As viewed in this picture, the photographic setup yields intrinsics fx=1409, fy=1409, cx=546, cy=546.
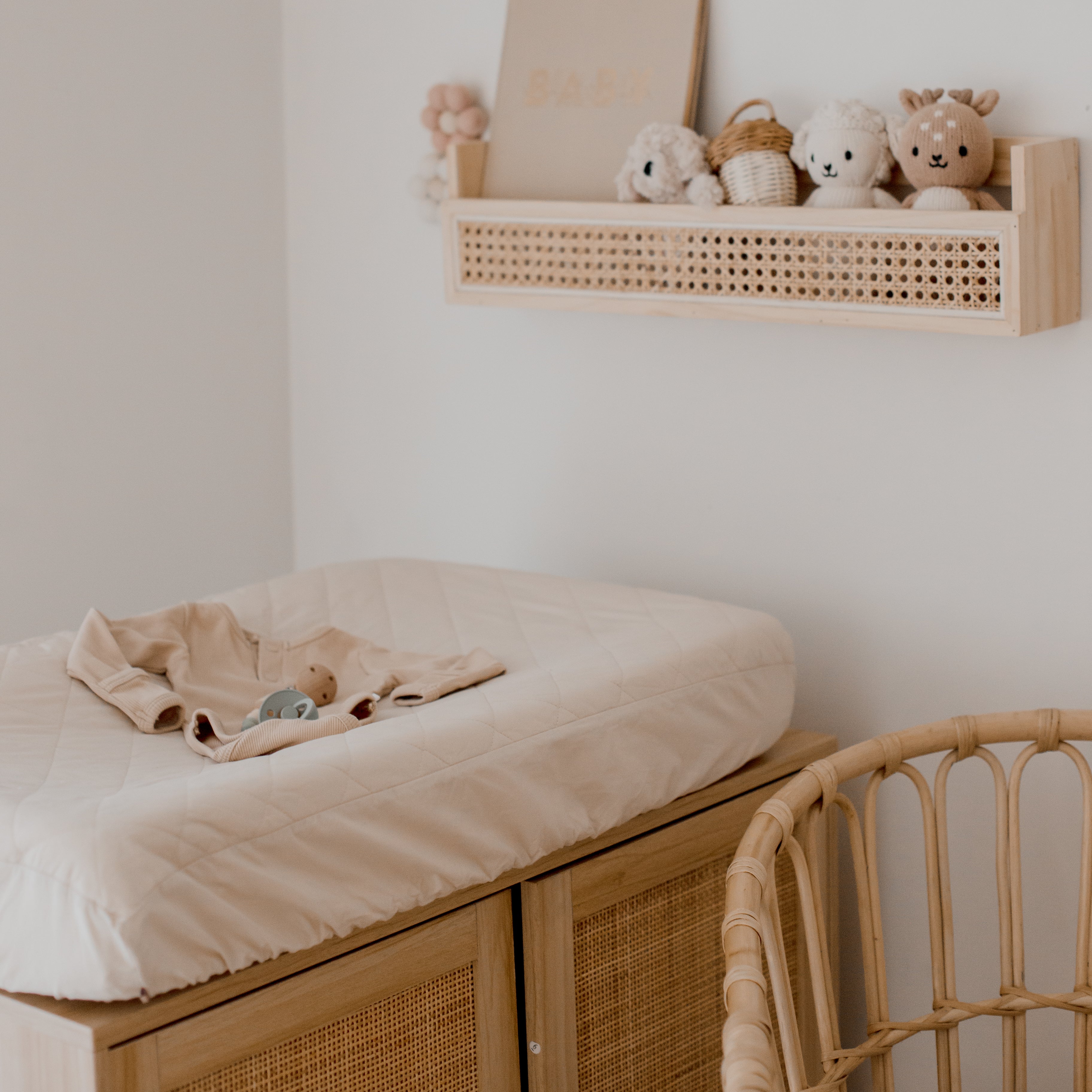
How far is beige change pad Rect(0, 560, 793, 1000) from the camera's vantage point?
119 centimetres

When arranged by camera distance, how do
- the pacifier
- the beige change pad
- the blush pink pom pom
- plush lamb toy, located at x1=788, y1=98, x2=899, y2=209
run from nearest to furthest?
the beige change pad < the pacifier < plush lamb toy, located at x1=788, y1=98, x2=899, y2=209 < the blush pink pom pom

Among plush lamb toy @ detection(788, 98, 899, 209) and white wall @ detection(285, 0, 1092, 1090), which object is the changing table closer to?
white wall @ detection(285, 0, 1092, 1090)

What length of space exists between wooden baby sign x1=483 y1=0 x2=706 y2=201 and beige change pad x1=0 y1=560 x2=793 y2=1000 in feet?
2.07

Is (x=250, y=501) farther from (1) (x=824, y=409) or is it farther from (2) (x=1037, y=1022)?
(2) (x=1037, y=1022)

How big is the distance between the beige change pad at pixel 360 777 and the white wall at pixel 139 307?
0.64m

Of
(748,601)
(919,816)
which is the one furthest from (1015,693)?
(748,601)

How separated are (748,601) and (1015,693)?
427 millimetres

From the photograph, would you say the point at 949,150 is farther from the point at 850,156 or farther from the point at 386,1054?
the point at 386,1054

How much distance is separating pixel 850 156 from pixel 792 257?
0.47 feet

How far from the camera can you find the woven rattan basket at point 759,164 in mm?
1858

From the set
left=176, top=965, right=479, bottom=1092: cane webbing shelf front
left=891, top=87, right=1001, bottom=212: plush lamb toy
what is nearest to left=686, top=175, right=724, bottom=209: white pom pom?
left=891, top=87, right=1001, bottom=212: plush lamb toy

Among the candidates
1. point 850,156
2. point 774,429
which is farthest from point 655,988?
point 850,156

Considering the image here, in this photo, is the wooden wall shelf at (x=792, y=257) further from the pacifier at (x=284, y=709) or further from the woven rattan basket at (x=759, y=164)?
the pacifier at (x=284, y=709)

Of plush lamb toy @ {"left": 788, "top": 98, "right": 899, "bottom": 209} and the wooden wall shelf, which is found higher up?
plush lamb toy @ {"left": 788, "top": 98, "right": 899, "bottom": 209}
